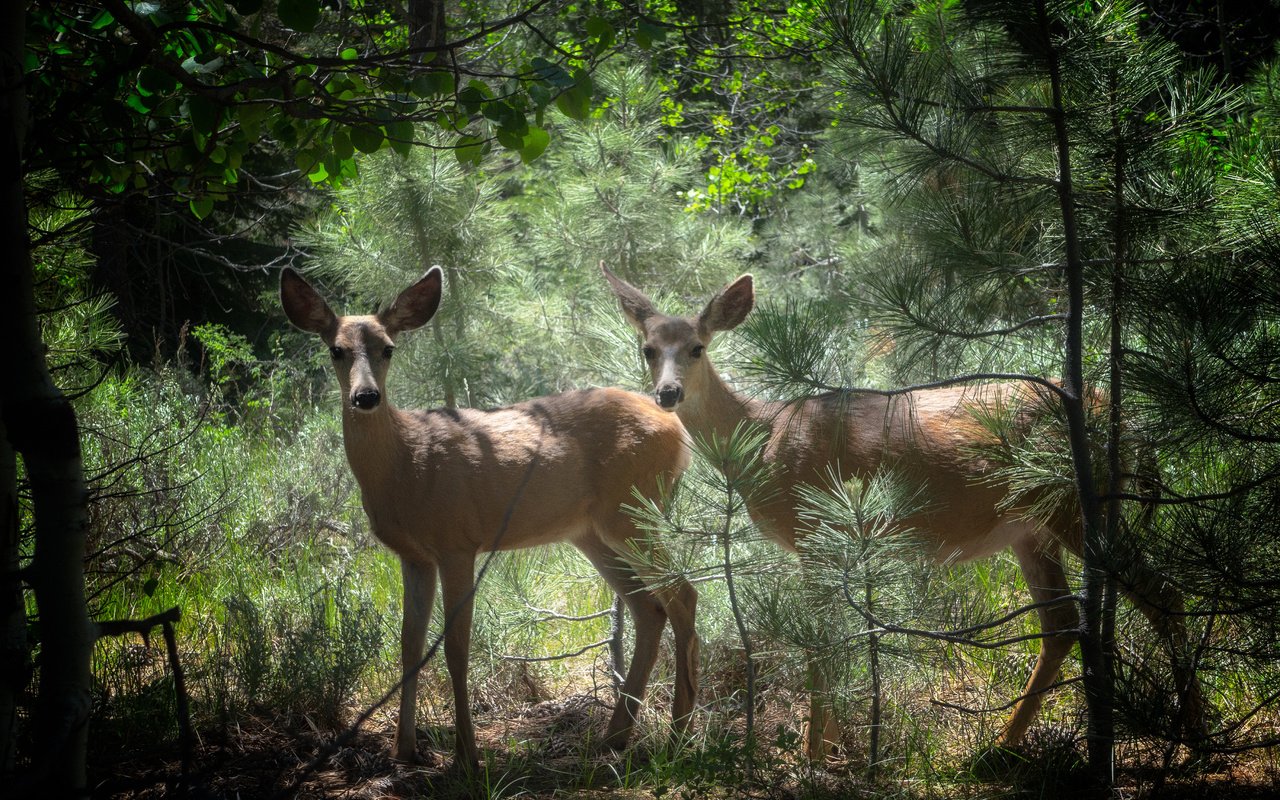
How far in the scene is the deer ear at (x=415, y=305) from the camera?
499cm

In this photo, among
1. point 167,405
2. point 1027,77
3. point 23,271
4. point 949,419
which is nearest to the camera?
point 23,271

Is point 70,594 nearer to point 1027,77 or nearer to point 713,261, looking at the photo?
point 1027,77

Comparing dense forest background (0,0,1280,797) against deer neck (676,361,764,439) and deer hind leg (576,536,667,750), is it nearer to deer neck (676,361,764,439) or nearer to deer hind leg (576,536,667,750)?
deer hind leg (576,536,667,750)

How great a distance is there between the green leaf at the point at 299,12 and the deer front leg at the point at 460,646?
94.5 inches

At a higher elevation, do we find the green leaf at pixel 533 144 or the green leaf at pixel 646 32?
the green leaf at pixel 646 32

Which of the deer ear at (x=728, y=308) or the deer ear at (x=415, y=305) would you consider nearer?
the deer ear at (x=415, y=305)

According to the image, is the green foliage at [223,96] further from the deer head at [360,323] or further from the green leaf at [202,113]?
the deer head at [360,323]

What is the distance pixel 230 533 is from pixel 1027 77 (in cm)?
538

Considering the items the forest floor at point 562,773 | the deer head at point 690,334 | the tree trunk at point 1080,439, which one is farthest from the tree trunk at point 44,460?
the deer head at point 690,334

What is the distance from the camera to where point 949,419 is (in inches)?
186

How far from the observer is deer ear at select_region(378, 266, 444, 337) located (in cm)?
499

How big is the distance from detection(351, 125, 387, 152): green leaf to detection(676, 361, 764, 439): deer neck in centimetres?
231

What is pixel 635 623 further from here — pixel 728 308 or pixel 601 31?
pixel 601 31

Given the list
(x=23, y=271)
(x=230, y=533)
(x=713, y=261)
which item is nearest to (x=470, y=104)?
(x=23, y=271)
